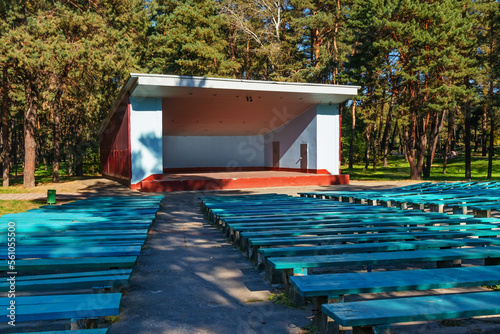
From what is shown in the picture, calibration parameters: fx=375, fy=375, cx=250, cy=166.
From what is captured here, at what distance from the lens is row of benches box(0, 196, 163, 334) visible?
214 centimetres

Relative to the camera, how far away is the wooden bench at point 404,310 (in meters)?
1.91

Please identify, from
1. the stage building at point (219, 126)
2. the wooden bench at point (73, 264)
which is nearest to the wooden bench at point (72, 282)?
the wooden bench at point (73, 264)

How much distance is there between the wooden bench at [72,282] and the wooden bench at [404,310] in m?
1.55

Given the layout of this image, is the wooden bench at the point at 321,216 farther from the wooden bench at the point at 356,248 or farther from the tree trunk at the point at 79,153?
the tree trunk at the point at 79,153

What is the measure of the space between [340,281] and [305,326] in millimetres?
499

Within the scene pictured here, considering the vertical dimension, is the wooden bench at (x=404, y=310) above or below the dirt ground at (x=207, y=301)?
above

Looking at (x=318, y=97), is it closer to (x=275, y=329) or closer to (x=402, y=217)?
(x=402, y=217)

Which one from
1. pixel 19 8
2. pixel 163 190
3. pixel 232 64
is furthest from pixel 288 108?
pixel 19 8

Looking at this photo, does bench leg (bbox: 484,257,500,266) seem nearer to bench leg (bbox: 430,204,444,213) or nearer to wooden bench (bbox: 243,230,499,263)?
wooden bench (bbox: 243,230,499,263)

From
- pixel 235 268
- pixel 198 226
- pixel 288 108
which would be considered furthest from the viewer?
pixel 288 108

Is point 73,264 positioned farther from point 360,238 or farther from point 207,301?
point 360,238

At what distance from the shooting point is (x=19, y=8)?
59.2ft

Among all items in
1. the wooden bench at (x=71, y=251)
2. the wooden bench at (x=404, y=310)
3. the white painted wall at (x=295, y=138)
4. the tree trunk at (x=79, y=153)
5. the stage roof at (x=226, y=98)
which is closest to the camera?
the wooden bench at (x=404, y=310)

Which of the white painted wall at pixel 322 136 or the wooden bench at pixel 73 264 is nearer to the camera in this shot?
the wooden bench at pixel 73 264
